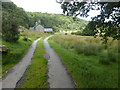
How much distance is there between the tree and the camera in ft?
20.9

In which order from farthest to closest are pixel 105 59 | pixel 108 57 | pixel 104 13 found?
pixel 104 13 < pixel 105 59 < pixel 108 57

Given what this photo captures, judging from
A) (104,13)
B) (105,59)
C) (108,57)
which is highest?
(104,13)

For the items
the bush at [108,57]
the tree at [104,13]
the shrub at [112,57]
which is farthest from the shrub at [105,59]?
the tree at [104,13]

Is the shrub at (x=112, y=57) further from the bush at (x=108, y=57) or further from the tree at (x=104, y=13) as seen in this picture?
the tree at (x=104, y=13)

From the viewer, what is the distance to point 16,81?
784 cm

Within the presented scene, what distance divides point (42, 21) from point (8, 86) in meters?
116

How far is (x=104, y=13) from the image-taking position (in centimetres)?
667

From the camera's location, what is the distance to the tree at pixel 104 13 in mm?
6366

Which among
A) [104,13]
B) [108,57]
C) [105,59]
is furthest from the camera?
[104,13]

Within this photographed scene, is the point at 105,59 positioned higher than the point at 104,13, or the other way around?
the point at 104,13

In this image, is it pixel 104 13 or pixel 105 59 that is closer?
pixel 105 59

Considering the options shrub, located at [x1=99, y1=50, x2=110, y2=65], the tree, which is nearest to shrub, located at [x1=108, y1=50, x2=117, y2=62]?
shrub, located at [x1=99, y1=50, x2=110, y2=65]

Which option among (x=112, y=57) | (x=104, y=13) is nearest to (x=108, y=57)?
(x=112, y=57)

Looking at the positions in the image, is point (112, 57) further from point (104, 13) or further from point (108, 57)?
point (104, 13)
